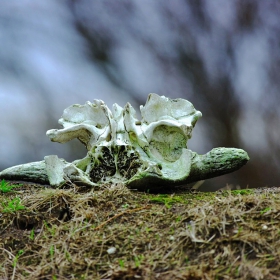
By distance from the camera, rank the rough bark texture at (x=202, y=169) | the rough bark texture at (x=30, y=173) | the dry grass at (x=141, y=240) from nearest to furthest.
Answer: the dry grass at (x=141, y=240) < the rough bark texture at (x=202, y=169) < the rough bark texture at (x=30, y=173)

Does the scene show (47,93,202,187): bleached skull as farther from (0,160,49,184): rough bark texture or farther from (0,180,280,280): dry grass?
(0,180,280,280): dry grass

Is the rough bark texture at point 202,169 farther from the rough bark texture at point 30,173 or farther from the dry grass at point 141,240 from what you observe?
the dry grass at point 141,240

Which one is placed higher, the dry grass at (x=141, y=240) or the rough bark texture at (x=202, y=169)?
the rough bark texture at (x=202, y=169)

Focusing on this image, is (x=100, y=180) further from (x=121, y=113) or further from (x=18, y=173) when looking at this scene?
(x=18, y=173)

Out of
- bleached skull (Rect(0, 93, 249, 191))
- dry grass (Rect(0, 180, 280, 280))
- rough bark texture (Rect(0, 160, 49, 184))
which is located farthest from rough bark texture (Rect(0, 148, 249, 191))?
dry grass (Rect(0, 180, 280, 280))

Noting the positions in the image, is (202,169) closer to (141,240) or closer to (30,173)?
(141,240)

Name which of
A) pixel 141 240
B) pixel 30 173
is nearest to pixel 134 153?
pixel 30 173

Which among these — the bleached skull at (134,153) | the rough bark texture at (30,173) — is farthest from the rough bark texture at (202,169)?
the rough bark texture at (30,173)

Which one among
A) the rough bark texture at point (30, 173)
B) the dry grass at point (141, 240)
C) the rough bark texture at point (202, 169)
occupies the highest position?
the rough bark texture at point (30, 173)
